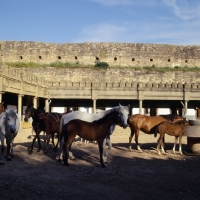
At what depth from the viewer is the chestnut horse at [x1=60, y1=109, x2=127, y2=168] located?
7910 mm

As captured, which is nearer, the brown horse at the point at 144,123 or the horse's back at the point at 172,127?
the horse's back at the point at 172,127

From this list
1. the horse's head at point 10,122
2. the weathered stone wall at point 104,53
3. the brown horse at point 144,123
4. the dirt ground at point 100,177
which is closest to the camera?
the dirt ground at point 100,177

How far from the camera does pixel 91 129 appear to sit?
7.97 m

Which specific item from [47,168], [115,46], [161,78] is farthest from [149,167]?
[115,46]

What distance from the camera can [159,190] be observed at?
5766 millimetres

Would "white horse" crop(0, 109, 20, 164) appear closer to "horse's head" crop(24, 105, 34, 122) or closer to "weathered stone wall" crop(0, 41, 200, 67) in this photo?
"horse's head" crop(24, 105, 34, 122)

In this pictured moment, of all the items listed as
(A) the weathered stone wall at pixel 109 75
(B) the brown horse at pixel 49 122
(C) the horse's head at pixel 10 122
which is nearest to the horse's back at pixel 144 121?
(B) the brown horse at pixel 49 122

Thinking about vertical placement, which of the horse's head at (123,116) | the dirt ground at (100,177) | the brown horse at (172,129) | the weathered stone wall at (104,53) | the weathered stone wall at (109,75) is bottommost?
the dirt ground at (100,177)

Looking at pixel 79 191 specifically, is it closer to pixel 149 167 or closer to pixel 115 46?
pixel 149 167

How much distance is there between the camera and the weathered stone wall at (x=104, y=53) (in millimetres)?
41000

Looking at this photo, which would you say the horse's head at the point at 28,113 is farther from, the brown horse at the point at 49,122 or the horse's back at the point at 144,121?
the horse's back at the point at 144,121

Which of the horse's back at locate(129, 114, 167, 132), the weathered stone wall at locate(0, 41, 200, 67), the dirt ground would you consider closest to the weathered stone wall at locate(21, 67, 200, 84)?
the weathered stone wall at locate(0, 41, 200, 67)

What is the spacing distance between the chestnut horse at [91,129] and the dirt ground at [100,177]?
67 centimetres

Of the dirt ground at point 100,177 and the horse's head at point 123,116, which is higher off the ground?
the horse's head at point 123,116
